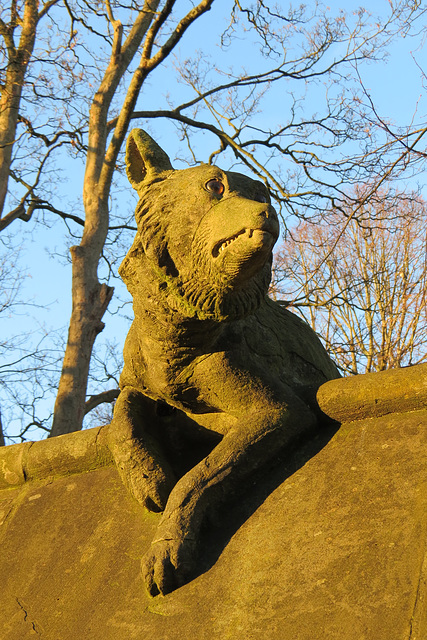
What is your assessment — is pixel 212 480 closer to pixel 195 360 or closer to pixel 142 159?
pixel 195 360

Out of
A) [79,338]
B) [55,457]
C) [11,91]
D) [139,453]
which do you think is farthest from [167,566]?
[11,91]

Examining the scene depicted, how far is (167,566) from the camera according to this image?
8.48 feet

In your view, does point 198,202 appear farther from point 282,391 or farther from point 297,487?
point 297,487

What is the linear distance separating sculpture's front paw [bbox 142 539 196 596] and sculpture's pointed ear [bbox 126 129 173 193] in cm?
151

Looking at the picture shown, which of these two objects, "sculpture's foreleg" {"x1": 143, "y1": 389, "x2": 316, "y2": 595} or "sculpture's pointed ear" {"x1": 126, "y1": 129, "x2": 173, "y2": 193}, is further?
"sculpture's pointed ear" {"x1": 126, "y1": 129, "x2": 173, "y2": 193}

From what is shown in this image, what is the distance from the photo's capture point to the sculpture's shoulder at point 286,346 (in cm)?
329

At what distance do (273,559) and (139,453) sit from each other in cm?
81

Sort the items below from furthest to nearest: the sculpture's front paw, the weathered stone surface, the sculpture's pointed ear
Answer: the sculpture's pointed ear
the sculpture's front paw
the weathered stone surface

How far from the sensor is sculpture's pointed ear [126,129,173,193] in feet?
10.5

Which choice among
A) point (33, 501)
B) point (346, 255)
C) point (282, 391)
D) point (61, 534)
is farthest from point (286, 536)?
point (346, 255)

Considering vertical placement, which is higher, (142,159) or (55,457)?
(142,159)

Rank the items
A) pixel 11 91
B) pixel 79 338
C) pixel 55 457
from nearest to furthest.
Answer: pixel 55 457, pixel 79 338, pixel 11 91

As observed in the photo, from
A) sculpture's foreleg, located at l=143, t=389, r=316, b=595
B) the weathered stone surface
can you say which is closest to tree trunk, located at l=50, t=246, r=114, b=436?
the weathered stone surface

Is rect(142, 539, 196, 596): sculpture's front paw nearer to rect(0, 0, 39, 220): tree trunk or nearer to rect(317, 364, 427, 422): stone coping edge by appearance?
rect(317, 364, 427, 422): stone coping edge
